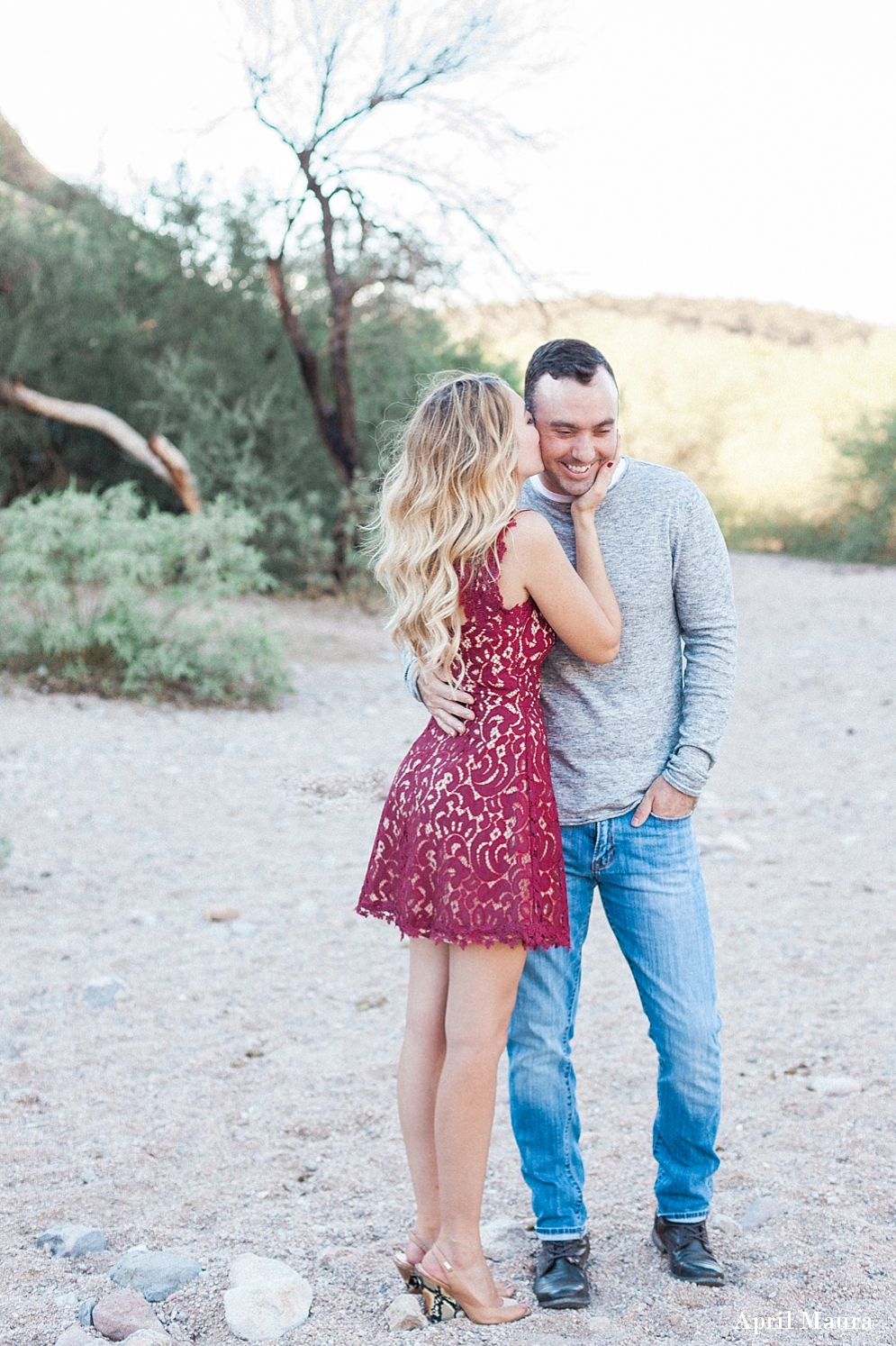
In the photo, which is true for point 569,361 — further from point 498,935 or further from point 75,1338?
point 75,1338

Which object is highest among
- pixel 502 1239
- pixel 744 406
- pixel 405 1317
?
pixel 744 406

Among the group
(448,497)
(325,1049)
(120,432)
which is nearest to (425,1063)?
(448,497)

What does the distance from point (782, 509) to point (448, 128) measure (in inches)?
555

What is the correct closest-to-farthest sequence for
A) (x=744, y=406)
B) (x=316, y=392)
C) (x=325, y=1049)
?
(x=325, y=1049) < (x=316, y=392) < (x=744, y=406)

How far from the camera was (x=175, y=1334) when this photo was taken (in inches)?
80.5

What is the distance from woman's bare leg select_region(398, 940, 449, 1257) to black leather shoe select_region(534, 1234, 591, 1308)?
269mm

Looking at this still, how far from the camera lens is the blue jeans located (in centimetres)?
213

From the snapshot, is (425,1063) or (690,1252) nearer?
(425,1063)

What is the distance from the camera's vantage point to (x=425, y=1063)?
6.82 ft

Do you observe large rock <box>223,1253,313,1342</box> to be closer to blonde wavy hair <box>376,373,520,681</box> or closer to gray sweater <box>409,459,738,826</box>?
gray sweater <box>409,459,738,826</box>

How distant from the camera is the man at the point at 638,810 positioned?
2.13m

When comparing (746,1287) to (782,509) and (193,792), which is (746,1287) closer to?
(193,792)

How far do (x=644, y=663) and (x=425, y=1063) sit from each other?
2.75 ft

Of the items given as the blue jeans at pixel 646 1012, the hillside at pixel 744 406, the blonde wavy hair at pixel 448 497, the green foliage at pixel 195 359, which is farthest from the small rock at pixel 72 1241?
the hillside at pixel 744 406
